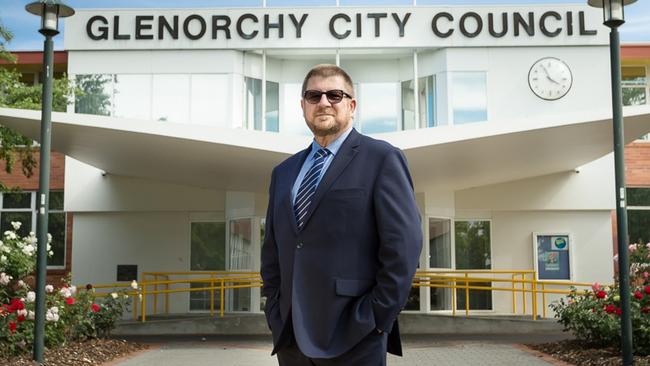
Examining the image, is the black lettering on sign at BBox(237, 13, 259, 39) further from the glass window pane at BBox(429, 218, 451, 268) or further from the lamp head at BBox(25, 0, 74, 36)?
the lamp head at BBox(25, 0, 74, 36)

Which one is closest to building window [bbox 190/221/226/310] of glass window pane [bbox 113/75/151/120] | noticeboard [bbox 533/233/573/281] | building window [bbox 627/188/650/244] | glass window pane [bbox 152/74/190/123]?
glass window pane [bbox 152/74/190/123]

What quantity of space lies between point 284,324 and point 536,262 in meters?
17.1

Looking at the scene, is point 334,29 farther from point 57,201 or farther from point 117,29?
point 57,201

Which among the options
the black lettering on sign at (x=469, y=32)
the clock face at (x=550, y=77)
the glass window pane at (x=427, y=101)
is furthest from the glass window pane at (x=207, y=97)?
the clock face at (x=550, y=77)

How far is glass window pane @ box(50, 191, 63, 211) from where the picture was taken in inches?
850

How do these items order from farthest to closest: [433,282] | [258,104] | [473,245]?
[258,104]
[473,245]
[433,282]

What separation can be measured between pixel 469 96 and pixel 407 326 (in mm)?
6497

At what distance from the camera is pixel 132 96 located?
19422 mm

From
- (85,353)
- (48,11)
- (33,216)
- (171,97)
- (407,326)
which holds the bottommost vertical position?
(407,326)

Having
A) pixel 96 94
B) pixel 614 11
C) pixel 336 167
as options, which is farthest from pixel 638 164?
pixel 336 167

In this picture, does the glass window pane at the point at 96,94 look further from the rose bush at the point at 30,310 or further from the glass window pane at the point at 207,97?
the rose bush at the point at 30,310

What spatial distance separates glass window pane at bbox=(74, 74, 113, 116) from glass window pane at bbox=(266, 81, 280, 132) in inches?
157

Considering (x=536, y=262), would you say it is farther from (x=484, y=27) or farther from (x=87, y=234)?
(x=87, y=234)

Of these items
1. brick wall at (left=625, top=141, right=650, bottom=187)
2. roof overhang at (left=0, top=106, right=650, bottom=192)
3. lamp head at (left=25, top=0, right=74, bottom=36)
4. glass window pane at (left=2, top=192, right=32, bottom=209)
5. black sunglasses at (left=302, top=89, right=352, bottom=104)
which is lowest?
black sunglasses at (left=302, top=89, right=352, bottom=104)
